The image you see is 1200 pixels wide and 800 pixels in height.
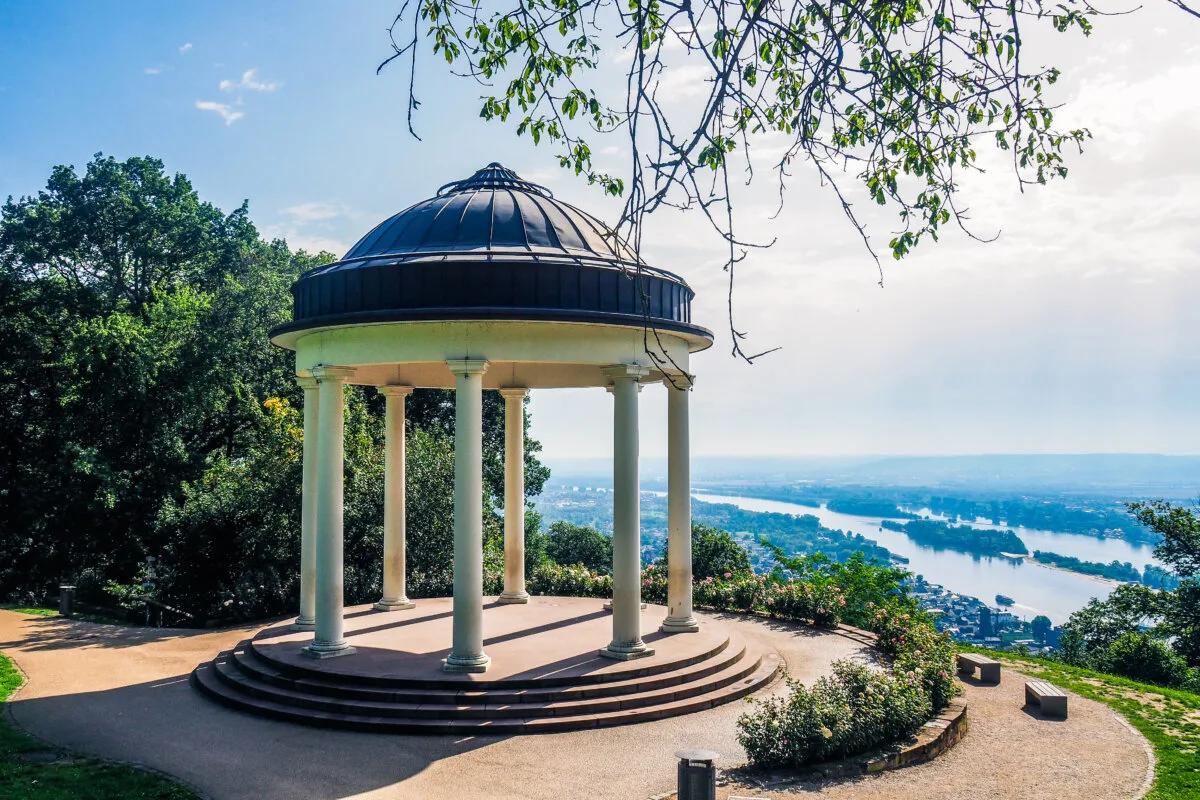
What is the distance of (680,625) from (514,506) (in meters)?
7.46

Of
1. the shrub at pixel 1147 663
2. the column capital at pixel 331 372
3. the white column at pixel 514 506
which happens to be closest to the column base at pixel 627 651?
the white column at pixel 514 506

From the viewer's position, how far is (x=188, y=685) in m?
19.8

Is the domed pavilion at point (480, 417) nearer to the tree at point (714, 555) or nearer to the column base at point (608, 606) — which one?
the column base at point (608, 606)

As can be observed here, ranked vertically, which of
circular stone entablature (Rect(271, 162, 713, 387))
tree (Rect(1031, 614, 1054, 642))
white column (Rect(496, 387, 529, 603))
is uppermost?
circular stone entablature (Rect(271, 162, 713, 387))

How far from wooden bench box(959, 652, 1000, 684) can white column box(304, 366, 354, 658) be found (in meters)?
15.2

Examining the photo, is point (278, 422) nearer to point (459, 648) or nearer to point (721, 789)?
point (459, 648)

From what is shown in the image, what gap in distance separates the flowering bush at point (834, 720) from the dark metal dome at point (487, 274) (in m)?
8.43

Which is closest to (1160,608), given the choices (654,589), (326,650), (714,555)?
(714,555)

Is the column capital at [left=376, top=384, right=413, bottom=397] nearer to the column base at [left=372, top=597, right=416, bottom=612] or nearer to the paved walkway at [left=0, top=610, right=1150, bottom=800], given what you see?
the column base at [left=372, top=597, right=416, bottom=612]

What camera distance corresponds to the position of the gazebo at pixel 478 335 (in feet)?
58.0

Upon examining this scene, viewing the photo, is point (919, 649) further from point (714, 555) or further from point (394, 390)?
point (714, 555)

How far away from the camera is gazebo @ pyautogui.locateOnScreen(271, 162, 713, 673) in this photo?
17688 mm

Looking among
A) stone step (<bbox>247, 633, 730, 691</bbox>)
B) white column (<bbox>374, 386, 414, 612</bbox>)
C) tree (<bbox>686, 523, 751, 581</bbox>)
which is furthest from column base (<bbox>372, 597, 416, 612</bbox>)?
tree (<bbox>686, 523, 751, 581</bbox>)

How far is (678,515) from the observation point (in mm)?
21906
